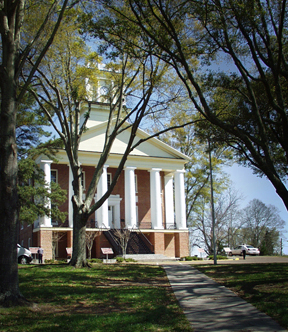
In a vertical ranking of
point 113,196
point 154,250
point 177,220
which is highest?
point 113,196

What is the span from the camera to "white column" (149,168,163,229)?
38219 millimetres

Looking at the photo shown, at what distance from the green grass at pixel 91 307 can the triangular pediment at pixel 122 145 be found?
76.5 ft

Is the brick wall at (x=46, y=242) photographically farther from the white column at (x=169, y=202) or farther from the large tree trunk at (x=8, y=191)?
the large tree trunk at (x=8, y=191)

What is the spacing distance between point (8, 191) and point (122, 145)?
96.2 feet

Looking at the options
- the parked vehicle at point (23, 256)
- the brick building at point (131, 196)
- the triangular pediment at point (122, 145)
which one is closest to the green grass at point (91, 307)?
the parked vehicle at point (23, 256)

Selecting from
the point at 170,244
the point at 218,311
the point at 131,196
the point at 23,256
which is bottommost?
the point at 170,244

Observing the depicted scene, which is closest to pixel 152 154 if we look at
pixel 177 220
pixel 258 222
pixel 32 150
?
pixel 177 220

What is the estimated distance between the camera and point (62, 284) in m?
12.1

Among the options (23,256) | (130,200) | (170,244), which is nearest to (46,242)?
(23,256)

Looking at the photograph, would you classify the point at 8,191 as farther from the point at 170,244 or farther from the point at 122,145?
the point at 170,244

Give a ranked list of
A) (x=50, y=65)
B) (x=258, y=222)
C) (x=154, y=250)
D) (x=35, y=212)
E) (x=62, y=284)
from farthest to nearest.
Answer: (x=258, y=222) → (x=154, y=250) → (x=35, y=212) → (x=50, y=65) → (x=62, y=284)

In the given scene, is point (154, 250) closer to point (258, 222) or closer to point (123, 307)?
point (123, 307)

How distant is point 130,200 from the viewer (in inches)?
1470

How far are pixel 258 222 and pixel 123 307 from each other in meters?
63.3
